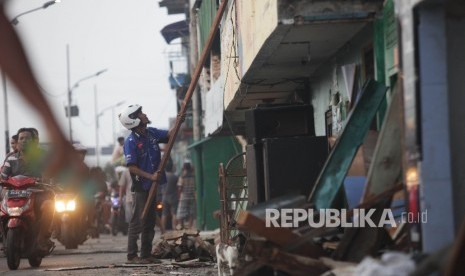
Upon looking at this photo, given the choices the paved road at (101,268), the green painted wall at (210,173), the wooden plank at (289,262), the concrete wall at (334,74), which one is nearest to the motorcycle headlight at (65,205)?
the paved road at (101,268)

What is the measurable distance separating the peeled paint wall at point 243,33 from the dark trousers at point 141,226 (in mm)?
2485

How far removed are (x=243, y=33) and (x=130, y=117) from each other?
279 centimetres

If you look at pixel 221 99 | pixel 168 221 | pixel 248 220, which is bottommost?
pixel 168 221

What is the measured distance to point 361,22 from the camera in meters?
8.98

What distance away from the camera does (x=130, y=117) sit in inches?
445

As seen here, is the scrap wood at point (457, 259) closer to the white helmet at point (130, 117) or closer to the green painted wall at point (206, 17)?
the white helmet at point (130, 117)

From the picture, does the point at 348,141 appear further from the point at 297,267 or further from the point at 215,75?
the point at 215,75

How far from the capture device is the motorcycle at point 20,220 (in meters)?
11.2

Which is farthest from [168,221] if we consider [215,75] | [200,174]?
[215,75]

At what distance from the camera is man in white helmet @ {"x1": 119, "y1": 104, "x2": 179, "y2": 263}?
37.1 ft

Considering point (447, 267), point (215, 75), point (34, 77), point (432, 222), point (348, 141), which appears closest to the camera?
point (34, 77)

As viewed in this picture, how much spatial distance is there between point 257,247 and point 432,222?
1.17 meters

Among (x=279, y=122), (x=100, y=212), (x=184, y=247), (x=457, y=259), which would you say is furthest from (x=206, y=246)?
(x=100, y=212)

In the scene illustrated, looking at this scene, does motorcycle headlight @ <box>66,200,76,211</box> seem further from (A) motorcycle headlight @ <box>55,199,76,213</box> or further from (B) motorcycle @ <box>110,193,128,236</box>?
(B) motorcycle @ <box>110,193,128,236</box>
